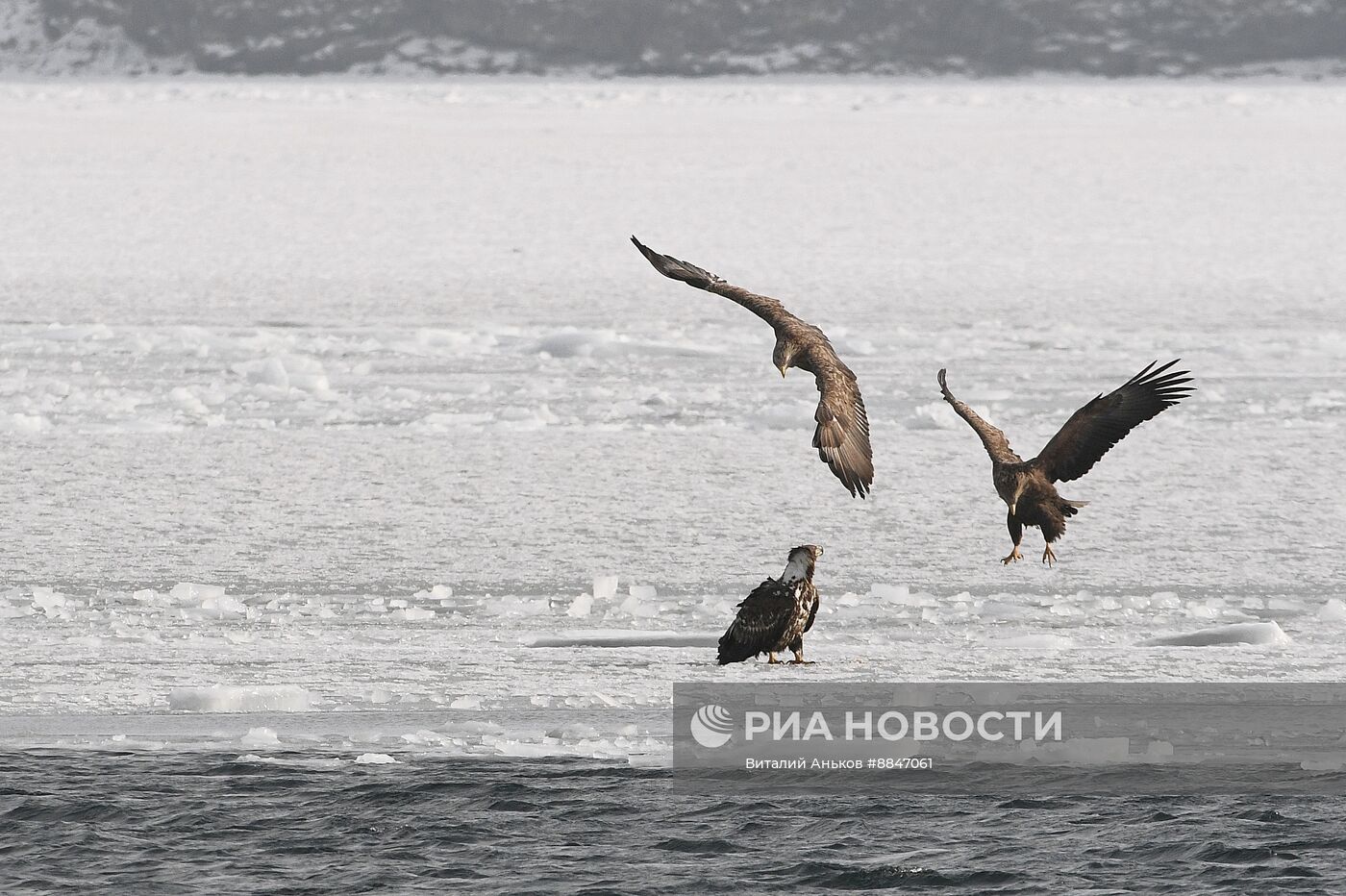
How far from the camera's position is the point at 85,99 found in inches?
1034

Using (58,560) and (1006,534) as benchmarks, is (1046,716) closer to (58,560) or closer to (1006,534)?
(1006,534)

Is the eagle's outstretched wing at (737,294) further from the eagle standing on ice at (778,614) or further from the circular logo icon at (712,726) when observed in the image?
the circular logo icon at (712,726)

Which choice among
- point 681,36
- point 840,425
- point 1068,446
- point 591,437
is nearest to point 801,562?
point 840,425

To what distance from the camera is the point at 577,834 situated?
3.86 metres

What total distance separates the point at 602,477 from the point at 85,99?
70.2 feet

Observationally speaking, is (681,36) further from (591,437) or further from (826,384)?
(826,384)

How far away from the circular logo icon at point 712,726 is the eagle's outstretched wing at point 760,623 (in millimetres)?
191

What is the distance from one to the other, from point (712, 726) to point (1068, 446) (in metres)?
1.10

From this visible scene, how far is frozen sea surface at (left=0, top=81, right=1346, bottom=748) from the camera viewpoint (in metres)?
4.88

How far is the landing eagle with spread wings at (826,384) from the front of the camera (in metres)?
4.48

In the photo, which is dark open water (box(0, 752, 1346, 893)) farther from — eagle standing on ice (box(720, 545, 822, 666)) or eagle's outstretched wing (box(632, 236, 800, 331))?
eagle's outstretched wing (box(632, 236, 800, 331))

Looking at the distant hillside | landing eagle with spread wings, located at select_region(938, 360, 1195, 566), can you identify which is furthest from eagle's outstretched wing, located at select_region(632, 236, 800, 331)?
the distant hillside

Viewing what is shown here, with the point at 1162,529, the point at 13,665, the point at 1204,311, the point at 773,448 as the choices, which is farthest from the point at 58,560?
the point at 1204,311

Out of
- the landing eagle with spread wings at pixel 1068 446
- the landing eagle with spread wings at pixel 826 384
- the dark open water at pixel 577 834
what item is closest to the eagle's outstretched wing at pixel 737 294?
the landing eagle with spread wings at pixel 826 384
